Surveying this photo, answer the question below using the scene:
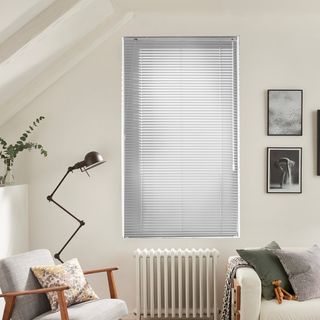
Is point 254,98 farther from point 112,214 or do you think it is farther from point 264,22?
point 112,214

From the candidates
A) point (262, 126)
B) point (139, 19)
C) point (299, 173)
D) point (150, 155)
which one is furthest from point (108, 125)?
point (299, 173)

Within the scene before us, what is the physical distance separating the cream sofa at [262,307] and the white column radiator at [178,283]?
0.79m

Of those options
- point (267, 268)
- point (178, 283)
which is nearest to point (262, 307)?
point (267, 268)

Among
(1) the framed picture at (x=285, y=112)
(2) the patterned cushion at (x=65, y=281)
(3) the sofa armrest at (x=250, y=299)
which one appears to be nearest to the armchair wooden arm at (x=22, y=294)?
(2) the patterned cushion at (x=65, y=281)

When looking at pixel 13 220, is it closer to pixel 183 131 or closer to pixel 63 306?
pixel 63 306

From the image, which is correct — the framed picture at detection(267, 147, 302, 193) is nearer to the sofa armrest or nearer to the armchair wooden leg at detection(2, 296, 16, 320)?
the sofa armrest

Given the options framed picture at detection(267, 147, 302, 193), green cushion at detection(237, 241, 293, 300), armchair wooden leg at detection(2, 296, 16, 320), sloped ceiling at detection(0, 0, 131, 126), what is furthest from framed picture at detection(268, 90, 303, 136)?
armchair wooden leg at detection(2, 296, 16, 320)

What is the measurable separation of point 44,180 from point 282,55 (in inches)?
88.6

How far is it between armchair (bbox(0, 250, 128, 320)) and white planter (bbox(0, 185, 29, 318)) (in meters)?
0.35

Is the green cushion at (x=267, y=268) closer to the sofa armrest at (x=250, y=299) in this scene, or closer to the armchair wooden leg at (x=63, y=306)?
the sofa armrest at (x=250, y=299)

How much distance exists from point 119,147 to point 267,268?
5.30 ft

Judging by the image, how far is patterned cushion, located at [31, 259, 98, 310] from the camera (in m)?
4.40

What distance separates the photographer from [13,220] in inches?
198

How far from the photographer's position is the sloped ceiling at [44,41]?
13.3ft
